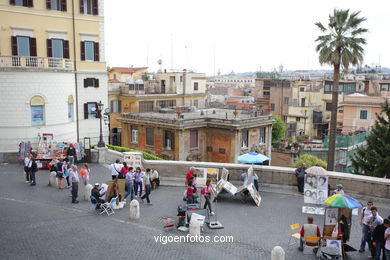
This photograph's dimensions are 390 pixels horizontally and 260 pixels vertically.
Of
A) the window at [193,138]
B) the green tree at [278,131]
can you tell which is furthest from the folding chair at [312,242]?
the green tree at [278,131]

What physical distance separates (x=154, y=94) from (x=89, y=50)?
84.9ft

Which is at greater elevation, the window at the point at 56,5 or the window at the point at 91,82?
the window at the point at 56,5

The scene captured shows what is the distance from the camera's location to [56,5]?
3466 cm

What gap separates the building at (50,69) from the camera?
29.7m

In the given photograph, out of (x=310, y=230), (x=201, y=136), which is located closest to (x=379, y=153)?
(x=310, y=230)

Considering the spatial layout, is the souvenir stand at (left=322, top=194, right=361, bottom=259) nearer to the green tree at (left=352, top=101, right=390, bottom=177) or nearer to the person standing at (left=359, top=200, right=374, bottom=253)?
the person standing at (left=359, top=200, right=374, bottom=253)

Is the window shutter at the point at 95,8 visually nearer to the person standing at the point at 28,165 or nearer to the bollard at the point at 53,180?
the person standing at the point at 28,165

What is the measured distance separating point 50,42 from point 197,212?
82.1 ft

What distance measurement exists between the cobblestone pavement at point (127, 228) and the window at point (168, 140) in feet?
75.9

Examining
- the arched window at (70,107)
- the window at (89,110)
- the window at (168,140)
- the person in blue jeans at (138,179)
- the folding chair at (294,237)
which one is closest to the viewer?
the folding chair at (294,237)

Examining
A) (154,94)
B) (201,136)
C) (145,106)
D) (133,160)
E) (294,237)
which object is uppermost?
(154,94)

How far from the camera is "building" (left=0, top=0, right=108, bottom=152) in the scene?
29719 mm

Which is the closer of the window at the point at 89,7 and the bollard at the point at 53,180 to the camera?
the bollard at the point at 53,180

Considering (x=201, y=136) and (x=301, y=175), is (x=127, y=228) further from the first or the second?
(x=201, y=136)
